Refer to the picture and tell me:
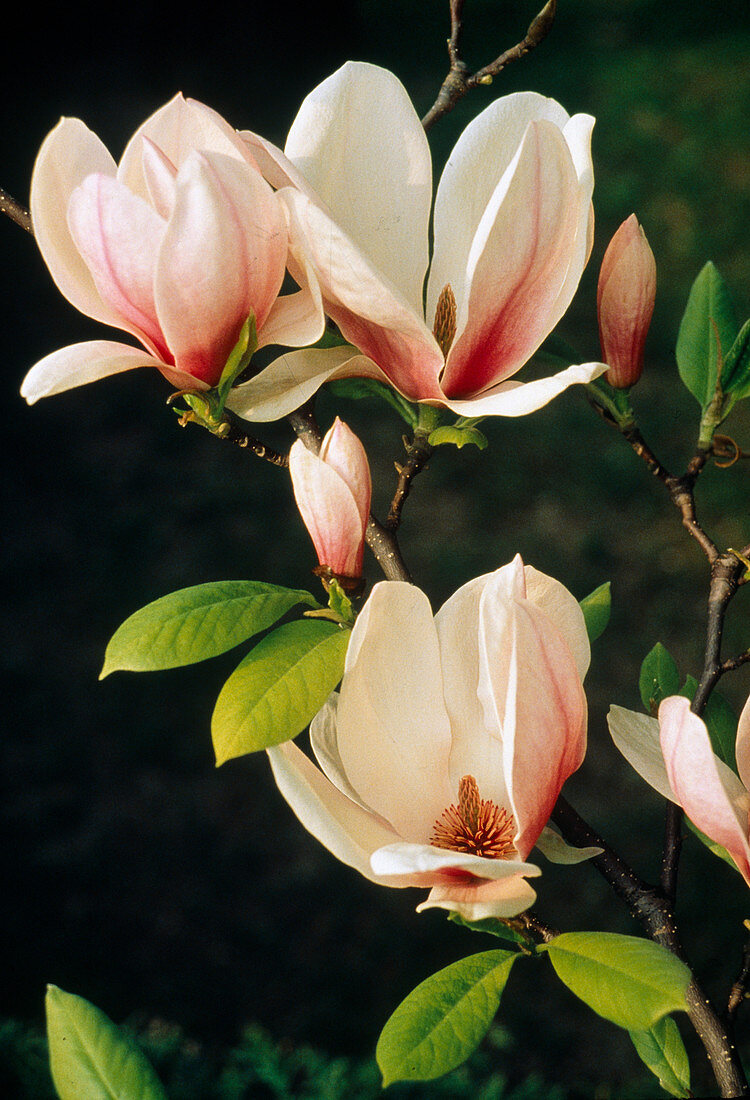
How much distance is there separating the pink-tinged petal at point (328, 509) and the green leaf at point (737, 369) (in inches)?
5.1

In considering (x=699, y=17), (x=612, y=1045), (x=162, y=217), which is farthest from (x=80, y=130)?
(x=699, y=17)

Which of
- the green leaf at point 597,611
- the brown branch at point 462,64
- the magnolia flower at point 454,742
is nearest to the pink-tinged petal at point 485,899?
the magnolia flower at point 454,742

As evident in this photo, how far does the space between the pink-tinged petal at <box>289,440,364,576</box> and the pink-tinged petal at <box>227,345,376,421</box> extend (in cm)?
1

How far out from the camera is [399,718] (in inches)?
9.7

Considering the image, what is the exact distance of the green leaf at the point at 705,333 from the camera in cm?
32

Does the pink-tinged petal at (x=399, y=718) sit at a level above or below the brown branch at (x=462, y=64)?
below

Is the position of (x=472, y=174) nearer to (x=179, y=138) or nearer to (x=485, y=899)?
(x=179, y=138)

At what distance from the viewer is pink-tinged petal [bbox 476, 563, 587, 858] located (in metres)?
0.19

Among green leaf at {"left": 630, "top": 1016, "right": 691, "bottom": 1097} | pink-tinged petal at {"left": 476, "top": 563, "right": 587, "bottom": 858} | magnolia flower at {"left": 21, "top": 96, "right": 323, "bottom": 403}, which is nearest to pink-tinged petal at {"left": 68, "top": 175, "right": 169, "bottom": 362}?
magnolia flower at {"left": 21, "top": 96, "right": 323, "bottom": 403}

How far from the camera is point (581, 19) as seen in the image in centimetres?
89

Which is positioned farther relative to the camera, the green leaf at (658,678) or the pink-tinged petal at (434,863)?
the green leaf at (658,678)

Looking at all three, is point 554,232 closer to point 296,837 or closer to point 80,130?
point 80,130

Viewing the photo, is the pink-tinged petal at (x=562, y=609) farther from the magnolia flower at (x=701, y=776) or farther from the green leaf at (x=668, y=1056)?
the green leaf at (x=668, y=1056)

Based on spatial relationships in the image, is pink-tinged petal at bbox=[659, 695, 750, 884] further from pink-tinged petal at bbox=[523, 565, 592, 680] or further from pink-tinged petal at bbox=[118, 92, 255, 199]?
pink-tinged petal at bbox=[118, 92, 255, 199]
